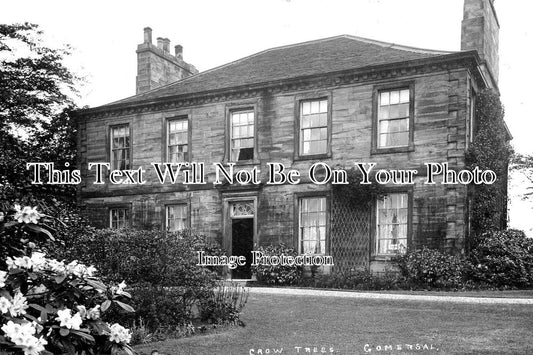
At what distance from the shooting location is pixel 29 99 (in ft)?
49.5

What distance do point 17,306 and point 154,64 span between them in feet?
67.3

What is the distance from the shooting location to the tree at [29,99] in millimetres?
12448

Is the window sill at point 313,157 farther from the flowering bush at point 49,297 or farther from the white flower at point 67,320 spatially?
the white flower at point 67,320

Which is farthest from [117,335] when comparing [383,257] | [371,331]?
[383,257]

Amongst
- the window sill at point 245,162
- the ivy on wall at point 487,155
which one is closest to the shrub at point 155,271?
the window sill at point 245,162

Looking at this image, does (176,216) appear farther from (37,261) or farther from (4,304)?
(4,304)

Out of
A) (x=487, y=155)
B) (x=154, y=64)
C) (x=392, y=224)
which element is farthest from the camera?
(x=154, y=64)

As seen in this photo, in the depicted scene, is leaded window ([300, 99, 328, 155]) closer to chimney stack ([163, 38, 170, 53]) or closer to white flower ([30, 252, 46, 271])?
chimney stack ([163, 38, 170, 53])

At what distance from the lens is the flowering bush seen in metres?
3.66

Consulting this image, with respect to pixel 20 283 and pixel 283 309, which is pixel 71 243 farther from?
pixel 20 283

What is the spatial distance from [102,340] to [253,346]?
3.58 meters

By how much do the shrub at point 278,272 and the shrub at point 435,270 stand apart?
3240 millimetres

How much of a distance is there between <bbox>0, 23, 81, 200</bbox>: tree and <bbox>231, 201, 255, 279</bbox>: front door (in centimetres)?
589

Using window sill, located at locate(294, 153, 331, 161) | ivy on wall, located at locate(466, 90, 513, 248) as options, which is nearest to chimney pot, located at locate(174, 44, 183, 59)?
window sill, located at locate(294, 153, 331, 161)
